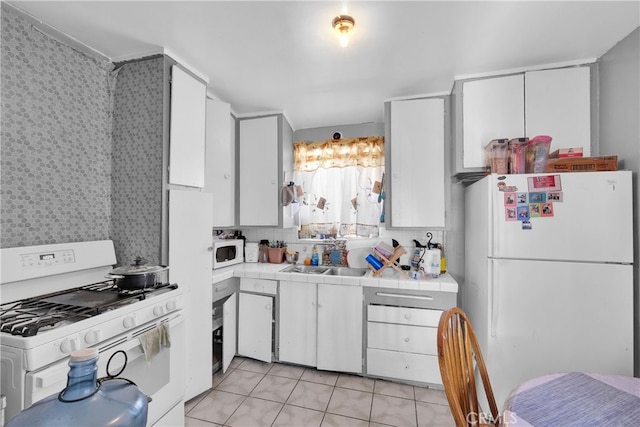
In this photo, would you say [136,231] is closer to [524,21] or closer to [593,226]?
[524,21]

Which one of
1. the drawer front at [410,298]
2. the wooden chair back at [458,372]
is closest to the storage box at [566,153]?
the drawer front at [410,298]

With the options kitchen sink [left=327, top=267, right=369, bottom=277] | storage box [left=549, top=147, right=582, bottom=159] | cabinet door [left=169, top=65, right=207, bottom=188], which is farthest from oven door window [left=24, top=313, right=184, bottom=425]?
storage box [left=549, top=147, right=582, bottom=159]

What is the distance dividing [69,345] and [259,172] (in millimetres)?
2029

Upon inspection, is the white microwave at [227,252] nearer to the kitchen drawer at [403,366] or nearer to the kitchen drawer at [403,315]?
the kitchen drawer at [403,315]

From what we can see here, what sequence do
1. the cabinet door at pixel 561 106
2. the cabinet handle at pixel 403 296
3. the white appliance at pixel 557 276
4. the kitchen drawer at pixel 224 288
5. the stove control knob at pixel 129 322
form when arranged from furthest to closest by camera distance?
the kitchen drawer at pixel 224 288 → the cabinet handle at pixel 403 296 → the cabinet door at pixel 561 106 → the white appliance at pixel 557 276 → the stove control knob at pixel 129 322

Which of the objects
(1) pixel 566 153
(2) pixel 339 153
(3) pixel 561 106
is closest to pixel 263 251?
(2) pixel 339 153

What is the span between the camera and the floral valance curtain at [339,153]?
287 centimetres

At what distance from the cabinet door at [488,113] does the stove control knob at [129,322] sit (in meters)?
2.40

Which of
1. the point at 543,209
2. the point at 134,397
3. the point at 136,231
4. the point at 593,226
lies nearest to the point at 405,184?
the point at 543,209

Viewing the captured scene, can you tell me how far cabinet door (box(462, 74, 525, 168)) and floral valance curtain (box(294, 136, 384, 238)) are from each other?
86 cm

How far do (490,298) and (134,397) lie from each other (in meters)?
1.85

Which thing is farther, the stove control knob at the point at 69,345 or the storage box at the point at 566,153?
the storage box at the point at 566,153

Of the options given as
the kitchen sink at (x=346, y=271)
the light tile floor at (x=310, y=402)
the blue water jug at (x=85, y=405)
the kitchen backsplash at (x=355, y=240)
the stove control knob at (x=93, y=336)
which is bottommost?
the light tile floor at (x=310, y=402)

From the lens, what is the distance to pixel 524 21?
5.09 ft
